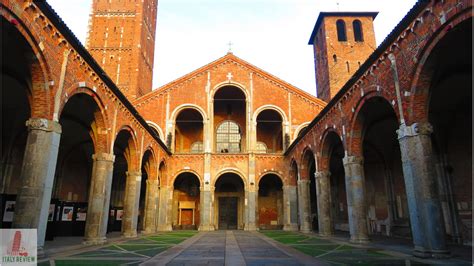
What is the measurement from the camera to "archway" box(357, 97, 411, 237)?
51.7 feet

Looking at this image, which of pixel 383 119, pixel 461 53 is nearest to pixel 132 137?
pixel 383 119

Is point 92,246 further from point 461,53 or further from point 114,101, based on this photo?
point 461,53

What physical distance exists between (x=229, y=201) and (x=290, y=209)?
5978 millimetres

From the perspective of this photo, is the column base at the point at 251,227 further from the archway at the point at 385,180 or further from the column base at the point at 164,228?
the archway at the point at 385,180

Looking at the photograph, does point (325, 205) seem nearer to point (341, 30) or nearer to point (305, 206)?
point (305, 206)

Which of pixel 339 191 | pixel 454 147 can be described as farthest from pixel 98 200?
pixel 339 191

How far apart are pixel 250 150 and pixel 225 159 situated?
2131 millimetres

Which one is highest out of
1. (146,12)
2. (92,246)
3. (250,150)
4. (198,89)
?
(146,12)

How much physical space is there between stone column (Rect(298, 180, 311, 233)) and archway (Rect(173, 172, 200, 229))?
9976mm

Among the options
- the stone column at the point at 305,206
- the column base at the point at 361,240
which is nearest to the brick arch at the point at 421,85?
the column base at the point at 361,240

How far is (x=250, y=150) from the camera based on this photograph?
2423 centimetres

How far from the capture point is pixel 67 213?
14.9 m

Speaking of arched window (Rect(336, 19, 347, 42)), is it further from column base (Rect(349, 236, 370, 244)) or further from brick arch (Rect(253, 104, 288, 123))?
column base (Rect(349, 236, 370, 244))

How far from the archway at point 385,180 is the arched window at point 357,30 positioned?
17942 millimetres
